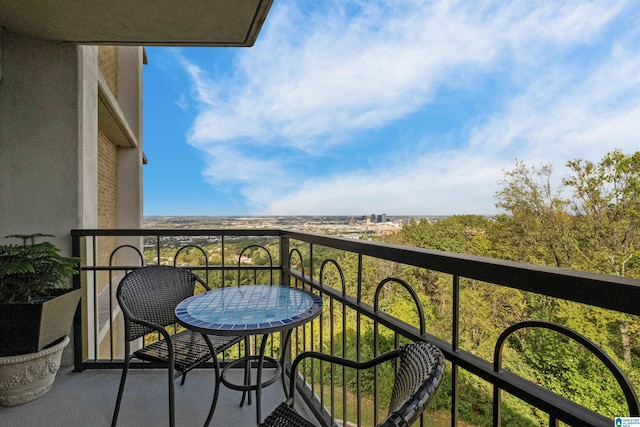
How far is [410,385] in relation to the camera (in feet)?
2.33

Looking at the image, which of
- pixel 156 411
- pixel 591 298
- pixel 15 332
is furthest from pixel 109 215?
pixel 591 298

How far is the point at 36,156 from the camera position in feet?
8.07

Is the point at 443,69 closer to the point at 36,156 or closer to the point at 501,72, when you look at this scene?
the point at 501,72

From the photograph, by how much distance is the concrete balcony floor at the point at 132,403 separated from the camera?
191 centimetres

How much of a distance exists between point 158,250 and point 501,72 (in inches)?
1368

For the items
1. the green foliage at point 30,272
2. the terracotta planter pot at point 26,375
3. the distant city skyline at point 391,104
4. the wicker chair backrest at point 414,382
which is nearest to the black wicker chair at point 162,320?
the green foliage at point 30,272

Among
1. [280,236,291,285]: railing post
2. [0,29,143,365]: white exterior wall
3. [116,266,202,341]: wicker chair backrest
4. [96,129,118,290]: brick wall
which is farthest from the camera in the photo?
[96,129,118,290]: brick wall

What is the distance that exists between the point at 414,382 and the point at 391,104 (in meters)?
33.4

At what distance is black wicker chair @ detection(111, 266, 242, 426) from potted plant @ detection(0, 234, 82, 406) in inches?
18.8

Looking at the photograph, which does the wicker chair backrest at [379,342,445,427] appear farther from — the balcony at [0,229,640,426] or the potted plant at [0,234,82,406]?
the potted plant at [0,234,82,406]

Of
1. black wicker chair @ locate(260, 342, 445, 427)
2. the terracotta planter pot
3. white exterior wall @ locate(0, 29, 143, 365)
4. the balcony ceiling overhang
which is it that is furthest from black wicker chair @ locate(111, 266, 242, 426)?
the balcony ceiling overhang

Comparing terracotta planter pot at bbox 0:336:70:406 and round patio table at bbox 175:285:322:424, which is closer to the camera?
round patio table at bbox 175:285:322:424

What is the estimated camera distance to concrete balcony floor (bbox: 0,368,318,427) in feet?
6.26

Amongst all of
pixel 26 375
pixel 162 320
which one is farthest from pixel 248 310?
pixel 26 375
